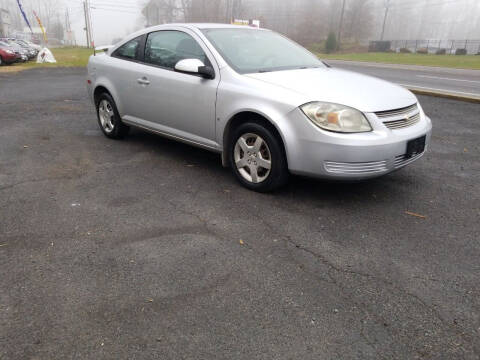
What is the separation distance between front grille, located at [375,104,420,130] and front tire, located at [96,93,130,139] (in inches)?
144

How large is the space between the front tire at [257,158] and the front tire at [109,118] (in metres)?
2.31

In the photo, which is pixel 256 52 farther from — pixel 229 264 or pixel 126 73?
pixel 229 264

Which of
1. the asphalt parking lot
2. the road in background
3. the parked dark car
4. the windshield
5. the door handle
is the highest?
the windshield

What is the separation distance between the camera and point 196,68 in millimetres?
4250

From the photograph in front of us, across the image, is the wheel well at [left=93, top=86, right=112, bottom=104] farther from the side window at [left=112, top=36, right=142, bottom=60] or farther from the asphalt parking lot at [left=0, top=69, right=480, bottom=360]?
the asphalt parking lot at [left=0, top=69, right=480, bottom=360]

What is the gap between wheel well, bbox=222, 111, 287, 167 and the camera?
3908 mm

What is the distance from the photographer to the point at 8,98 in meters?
10.0

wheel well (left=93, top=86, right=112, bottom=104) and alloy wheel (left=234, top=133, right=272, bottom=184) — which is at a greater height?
wheel well (left=93, top=86, right=112, bottom=104)

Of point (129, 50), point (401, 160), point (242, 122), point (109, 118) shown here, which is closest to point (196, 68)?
point (242, 122)

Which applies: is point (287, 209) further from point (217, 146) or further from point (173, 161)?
point (173, 161)

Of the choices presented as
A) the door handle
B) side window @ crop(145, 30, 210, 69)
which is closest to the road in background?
side window @ crop(145, 30, 210, 69)

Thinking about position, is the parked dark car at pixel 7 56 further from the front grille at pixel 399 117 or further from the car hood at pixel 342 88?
Answer: the front grille at pixel 399 117

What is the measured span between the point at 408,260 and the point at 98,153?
13.5ft

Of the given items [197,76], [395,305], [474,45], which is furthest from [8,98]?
[474,45]
